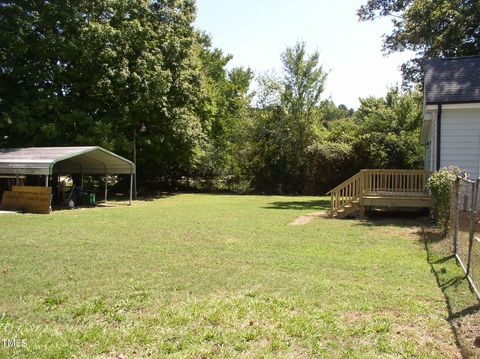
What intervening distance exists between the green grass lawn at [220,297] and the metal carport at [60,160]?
642 cm

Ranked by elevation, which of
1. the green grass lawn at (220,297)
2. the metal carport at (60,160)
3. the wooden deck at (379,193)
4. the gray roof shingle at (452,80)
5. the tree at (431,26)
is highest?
the tree at (431,26)

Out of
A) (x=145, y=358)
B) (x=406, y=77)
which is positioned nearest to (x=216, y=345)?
(x=145, y=358)

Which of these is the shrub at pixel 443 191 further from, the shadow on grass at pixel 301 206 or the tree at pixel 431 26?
the tree at pixel 431 26

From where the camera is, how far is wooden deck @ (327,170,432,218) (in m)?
14.0

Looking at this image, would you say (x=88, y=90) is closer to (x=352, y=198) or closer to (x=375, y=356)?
(x=352, y=198)

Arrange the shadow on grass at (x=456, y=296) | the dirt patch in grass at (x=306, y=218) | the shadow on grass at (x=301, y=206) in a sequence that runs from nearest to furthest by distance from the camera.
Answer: the shadow on grass at (x=456, y=296)
the dirt patch in grass at (x=306, y=218)
the shadow on grass at (x=301, y=206)

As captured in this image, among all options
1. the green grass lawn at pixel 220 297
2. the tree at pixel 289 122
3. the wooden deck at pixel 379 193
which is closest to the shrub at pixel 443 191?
the green grass lawn at pixel 220 297

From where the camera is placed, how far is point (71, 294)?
5.45 meters

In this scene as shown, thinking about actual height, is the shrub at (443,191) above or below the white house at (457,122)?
below

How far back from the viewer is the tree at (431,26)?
1966 centimetres

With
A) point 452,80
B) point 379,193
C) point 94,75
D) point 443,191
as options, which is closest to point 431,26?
point 452,80

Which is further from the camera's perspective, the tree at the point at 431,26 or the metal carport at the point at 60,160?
the tree at the point at 431,26

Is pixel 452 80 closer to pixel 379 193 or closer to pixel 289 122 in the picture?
pixel 379 193

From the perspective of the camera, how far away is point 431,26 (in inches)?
805
